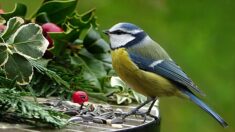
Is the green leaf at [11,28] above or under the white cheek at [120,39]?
above

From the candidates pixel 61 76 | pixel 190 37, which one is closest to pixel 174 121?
pixel 190 37

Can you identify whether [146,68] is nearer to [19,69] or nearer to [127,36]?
[127,36]

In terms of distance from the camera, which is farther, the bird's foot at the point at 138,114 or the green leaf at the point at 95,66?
the green leaf at the point at 95,66

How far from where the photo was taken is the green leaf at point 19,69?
5.31 feet

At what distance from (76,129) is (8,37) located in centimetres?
27

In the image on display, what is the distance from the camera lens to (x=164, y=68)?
2.00 metres

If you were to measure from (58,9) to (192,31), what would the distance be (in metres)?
0.49

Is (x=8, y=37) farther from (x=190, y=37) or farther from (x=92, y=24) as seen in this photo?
(x=190, y=37)

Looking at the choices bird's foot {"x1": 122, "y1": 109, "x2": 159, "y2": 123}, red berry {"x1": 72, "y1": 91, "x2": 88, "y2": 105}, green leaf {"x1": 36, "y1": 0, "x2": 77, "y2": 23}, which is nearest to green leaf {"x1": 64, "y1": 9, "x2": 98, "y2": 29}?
green leaf {"x1": 36, "y1": 0, "x2": 77, "y2": 23}

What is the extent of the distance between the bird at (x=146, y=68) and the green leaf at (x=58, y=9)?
0.40ft

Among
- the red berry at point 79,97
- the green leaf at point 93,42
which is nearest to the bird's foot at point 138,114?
the red berry at point 79,97

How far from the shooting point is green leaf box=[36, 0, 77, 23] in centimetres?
204

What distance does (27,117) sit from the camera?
60.4 inches

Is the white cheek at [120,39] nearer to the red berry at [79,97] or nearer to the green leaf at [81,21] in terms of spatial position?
the green leaf at [81,21]
